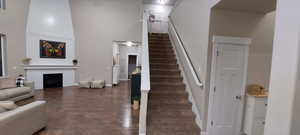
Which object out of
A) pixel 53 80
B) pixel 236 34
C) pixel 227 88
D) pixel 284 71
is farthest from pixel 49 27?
pixel 284 71

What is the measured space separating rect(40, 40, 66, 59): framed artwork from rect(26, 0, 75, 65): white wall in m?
0.14

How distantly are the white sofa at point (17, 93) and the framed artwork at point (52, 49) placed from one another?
6.35 ft

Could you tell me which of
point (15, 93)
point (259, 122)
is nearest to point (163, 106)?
point (259, 122)

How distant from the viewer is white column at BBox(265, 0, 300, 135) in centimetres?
100

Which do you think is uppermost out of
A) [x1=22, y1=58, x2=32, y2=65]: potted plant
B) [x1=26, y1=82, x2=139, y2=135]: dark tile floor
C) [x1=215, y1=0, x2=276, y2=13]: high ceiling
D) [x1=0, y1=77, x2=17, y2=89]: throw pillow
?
[x1=215, y1=0, x2=276, y2=13]: high ceiling

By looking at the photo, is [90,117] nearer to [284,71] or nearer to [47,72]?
[284,71]

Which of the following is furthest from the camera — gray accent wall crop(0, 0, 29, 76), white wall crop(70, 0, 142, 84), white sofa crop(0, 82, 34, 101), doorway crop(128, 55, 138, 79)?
doorway crop(128, 55, 138, 79)

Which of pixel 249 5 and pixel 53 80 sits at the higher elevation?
pixel 249 5

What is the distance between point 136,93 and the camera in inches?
160

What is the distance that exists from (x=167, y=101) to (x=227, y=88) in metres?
1.30

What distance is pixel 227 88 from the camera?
8.38 feet

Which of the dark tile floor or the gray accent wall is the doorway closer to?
the dark tile floor

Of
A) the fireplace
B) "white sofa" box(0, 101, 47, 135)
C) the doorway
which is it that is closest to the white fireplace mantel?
the fireplace

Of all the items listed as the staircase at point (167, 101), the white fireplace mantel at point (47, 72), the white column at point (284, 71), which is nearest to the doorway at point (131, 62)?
the white fireplace mantel at point (47, 72)
